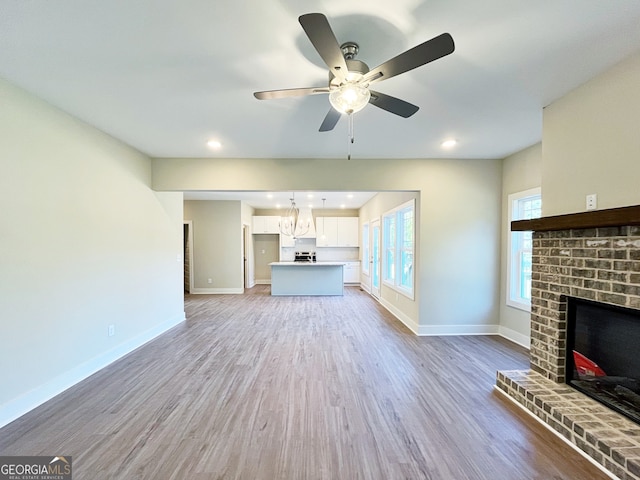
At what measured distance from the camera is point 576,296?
2207 millimetres

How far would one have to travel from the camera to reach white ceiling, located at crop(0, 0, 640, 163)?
1487mm

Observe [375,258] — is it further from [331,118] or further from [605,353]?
[331,118]

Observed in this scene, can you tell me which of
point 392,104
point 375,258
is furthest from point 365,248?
point 392,104

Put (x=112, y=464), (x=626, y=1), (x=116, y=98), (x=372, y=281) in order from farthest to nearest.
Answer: (x=372, y=281) → (x=116, y=98) → (x=112, y=464) → (x=626, y=1)

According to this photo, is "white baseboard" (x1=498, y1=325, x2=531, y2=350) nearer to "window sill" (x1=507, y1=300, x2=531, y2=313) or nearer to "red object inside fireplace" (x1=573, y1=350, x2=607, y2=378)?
"window sill" (x1=507, y1=300, x2=531, y2=313)

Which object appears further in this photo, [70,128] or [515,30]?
[70,128]

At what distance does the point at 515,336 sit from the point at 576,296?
194 cm

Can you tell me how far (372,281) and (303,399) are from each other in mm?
5196

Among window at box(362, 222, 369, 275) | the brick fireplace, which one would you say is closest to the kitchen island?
window at box(362, 222, 369, 275)

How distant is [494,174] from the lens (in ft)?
13.4

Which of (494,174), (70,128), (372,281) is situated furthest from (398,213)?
(70,128)

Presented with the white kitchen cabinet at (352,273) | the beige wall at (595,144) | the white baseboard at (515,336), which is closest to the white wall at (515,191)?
the white baseboard at (515,336)

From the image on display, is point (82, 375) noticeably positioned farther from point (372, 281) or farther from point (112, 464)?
point (372, 281)

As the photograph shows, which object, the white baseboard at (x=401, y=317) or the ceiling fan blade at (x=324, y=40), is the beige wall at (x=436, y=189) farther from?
the ceiling fan blade at (x=324, y=40)
